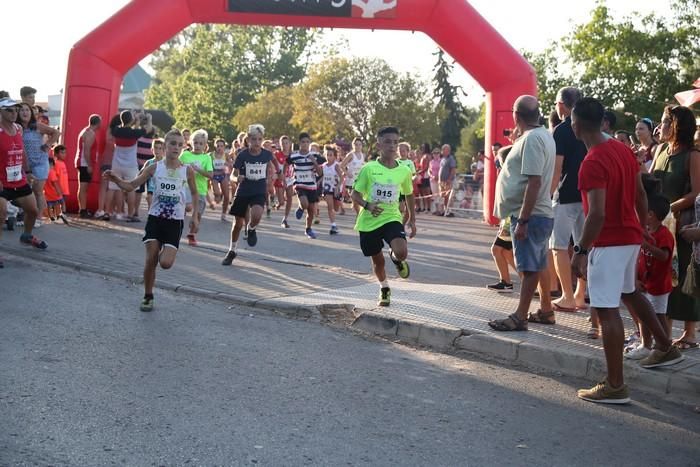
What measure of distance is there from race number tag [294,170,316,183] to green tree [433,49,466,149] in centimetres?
5553

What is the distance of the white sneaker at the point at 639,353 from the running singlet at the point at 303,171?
31.4 ft

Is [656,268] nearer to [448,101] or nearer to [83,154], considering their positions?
[83,154]

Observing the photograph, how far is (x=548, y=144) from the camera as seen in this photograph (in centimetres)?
701

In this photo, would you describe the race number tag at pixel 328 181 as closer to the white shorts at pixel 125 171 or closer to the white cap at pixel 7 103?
the white shorts at pixel 125 171

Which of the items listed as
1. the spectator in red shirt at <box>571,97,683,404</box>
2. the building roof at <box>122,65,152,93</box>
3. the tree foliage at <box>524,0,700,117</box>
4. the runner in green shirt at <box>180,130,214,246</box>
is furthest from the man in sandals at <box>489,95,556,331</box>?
the building roof at <box>122,65,152,93</box>

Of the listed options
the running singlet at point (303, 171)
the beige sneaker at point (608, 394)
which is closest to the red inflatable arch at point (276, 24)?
the running singlet at point (303, 171)

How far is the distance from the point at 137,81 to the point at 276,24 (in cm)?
10468

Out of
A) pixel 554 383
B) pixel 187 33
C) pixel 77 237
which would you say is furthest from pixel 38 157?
pixel 187 33

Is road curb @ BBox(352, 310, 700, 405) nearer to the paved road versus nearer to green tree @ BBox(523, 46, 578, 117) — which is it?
the paved road

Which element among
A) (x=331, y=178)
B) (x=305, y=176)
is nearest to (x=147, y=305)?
(x=305, y=176)

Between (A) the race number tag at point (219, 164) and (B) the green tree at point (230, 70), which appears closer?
(A) the race number tag at point (219, 164)

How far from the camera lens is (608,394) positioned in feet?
18.0

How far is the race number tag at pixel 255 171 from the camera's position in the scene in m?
11.7

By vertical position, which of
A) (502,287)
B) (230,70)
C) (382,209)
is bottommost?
(502,287)
